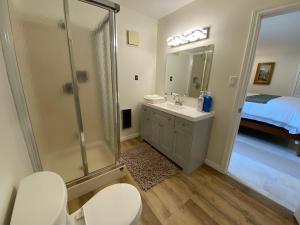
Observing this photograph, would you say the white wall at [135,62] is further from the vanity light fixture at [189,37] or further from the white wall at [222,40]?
the white wall at [222,40]

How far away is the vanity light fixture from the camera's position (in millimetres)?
1828

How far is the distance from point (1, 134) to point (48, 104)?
3.22 ft

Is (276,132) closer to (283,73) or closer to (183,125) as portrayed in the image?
(183,125)

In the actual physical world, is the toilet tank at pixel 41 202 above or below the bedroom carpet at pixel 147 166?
above

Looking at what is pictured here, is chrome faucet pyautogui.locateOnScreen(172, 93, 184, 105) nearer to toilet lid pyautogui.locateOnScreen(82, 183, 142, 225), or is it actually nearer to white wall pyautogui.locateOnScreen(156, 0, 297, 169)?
white wall pyautogui.locateOnScreen(156, 0, 297, 169)

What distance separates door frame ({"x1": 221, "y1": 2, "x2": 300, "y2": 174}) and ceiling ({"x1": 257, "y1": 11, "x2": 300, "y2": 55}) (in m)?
0.88

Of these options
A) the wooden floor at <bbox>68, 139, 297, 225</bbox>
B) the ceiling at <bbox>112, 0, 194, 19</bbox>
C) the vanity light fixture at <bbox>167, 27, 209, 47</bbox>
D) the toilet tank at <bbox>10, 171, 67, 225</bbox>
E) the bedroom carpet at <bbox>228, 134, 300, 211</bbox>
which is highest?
the ceiling at <bbox>112, 0, 194, 19</bbox>

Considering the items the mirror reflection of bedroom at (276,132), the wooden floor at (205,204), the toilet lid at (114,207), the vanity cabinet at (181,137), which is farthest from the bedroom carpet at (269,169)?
the toilet lid at (114,207)

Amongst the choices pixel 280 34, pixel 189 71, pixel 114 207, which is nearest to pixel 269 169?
pixel 189 71

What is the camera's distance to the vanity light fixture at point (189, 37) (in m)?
1.83

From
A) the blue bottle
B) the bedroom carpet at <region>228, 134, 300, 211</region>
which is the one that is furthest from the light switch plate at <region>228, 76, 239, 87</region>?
the bedroom carpet at <region>228, 134, 300, 211</region>

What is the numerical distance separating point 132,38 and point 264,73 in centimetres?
508

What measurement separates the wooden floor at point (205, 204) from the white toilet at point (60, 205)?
20.9 inches

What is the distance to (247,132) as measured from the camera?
3.19m
